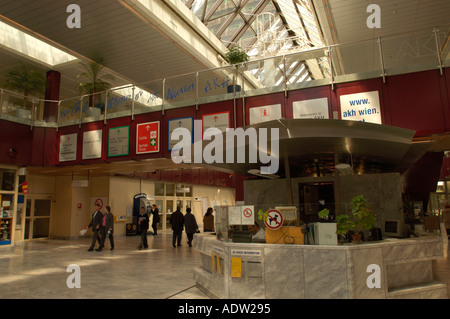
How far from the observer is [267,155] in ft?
21.5

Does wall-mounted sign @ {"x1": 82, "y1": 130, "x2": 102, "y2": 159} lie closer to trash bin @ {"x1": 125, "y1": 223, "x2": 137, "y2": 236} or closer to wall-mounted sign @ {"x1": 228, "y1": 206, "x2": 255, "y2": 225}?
trash bin @ {"x1": 125, "y1": 223, "x2": 137, "y2": 236}

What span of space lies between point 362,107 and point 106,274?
706 cm

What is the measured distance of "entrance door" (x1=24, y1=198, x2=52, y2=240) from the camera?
14625 mm

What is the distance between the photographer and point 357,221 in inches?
175

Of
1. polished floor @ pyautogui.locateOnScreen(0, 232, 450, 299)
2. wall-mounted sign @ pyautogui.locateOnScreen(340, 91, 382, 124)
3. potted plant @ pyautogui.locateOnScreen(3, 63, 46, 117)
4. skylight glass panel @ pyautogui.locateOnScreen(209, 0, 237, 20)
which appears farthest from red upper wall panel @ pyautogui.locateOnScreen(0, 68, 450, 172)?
skylight glass panel @ pyautogui.locateOnScreen(209, 0, 237, 20)

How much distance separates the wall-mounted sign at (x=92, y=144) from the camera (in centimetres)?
1131

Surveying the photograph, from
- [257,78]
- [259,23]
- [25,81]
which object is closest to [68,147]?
[25,81]

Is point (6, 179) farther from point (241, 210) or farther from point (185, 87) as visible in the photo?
point (241, 210)

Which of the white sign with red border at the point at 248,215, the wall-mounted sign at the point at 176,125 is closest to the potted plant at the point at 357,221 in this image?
the white sign with red border at the point at 248,215

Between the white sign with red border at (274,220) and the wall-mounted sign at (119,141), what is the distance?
7259 mm

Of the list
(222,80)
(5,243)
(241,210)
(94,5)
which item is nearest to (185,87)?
(222,80)

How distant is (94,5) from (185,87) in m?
4.02

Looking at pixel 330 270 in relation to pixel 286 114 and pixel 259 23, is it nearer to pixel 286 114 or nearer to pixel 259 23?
pixel 286 114

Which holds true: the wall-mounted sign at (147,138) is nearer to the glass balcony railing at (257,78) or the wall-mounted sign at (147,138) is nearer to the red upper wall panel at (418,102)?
the glass balcony railing at (257,78)
